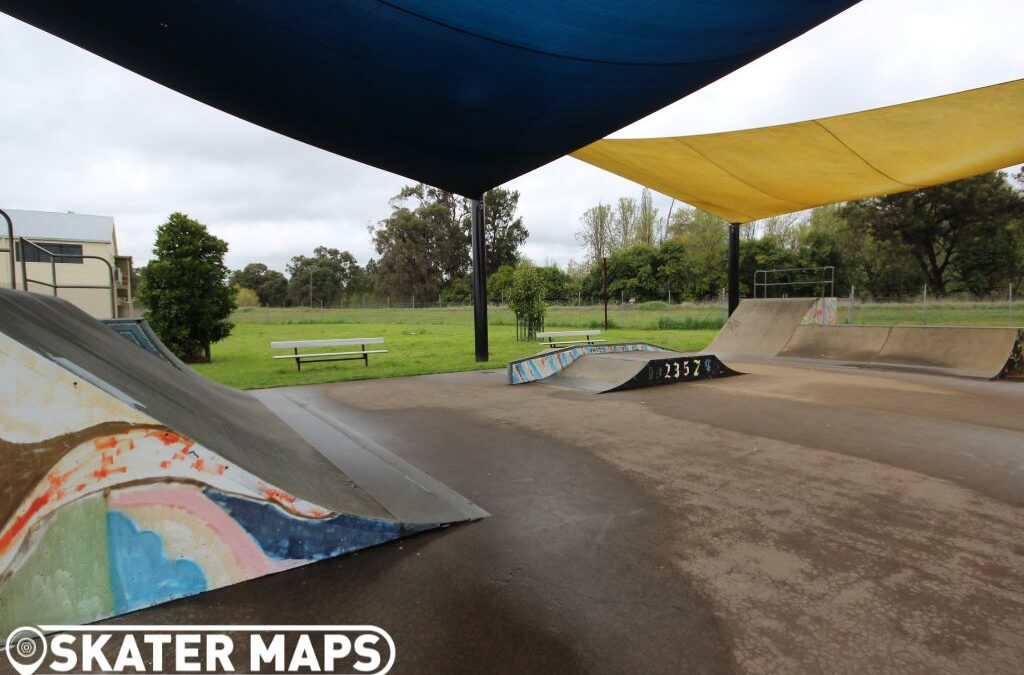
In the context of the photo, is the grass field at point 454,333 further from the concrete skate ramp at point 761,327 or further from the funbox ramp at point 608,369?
the funbox ramp at point 608,369

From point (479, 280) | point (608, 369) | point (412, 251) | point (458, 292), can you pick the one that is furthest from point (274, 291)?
point (608, 369)

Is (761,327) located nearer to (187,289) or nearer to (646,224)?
(187,289)

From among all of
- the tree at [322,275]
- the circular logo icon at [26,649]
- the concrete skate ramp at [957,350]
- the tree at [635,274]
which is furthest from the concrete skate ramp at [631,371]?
the tree at [322,275]

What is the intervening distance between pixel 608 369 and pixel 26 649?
25.5 feet

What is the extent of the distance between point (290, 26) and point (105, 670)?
3208 mm

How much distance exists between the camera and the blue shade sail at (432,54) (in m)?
2.70

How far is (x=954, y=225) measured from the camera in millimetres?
27641

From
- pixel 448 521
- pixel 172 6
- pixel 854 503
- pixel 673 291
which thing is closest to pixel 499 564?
pixel 448 521

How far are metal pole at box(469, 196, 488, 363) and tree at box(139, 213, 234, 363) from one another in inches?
267

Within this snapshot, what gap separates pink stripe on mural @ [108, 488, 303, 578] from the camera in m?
2.23

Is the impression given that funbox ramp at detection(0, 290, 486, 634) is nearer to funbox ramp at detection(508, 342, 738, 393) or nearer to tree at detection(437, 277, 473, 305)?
funbox ramp at detection(508, 342, 738, 393)

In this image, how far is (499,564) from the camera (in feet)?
8.80

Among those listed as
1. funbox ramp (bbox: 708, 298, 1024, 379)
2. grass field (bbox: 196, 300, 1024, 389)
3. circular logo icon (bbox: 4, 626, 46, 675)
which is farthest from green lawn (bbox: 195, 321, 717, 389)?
circular logo icon (bbox: 4, 626, 46, 675)

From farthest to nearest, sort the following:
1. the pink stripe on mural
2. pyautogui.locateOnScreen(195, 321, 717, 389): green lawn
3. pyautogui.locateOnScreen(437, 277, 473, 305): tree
→ pyautogui.locateOnScreen(437, 277, 473, 305): tree → pyautogui.locateOnScreen(195, 321, 717, 389): green lawn → the pink stripe on mural
